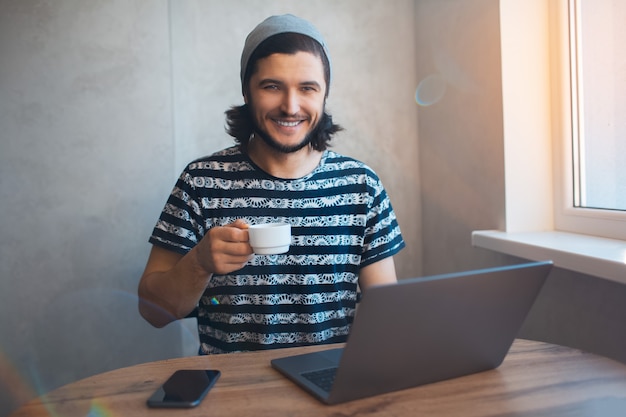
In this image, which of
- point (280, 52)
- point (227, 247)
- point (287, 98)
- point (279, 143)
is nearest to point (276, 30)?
→ point (280, 52)

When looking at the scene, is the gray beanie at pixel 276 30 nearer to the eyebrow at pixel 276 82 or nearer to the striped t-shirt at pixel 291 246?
the eyebrow at pixel 276 82

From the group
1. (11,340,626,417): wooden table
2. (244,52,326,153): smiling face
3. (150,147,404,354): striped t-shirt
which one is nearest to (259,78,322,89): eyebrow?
(244,52,326,153): smiling face

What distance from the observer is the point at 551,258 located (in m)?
1.40

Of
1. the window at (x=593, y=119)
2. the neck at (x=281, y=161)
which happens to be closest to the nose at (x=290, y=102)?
the neck at (x=281, y=161)

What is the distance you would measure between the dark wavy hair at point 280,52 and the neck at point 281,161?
0.04 meters

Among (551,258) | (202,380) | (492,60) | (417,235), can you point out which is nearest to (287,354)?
(202,380)

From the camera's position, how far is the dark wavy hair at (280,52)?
4.44 feet

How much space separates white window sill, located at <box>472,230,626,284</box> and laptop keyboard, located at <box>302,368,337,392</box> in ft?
2.33

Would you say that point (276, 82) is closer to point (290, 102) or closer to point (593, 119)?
point (290, 102)

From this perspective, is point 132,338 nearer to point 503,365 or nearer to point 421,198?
point 421,198

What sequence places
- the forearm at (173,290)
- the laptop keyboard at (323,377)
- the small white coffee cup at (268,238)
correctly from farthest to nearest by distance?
the forearm at (173,290) < the small white coffee cup at (268,238) < the laptop keyboard at (323,377)

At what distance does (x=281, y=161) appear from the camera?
1.45 meters

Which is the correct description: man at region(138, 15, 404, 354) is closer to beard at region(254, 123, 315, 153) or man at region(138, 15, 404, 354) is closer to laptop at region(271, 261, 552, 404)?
beard at region(254, 123, 315, 153)

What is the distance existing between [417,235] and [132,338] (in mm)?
1253
